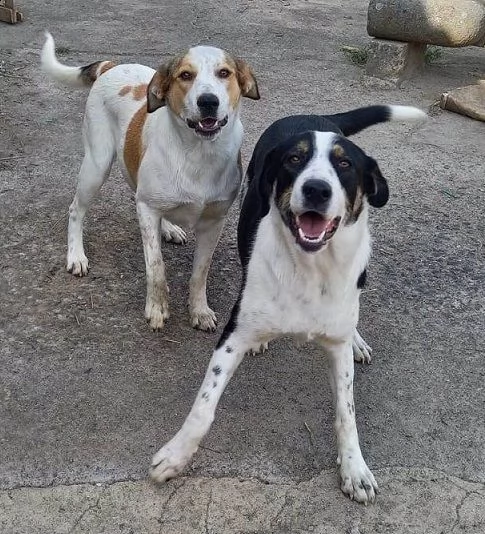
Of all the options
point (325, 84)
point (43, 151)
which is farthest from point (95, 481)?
point (325, 84)

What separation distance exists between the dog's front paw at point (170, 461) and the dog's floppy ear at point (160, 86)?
1617 mm

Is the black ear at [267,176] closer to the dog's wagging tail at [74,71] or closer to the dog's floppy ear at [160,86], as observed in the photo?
the dog's floppy ear at [160,86]

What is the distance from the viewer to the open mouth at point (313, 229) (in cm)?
270

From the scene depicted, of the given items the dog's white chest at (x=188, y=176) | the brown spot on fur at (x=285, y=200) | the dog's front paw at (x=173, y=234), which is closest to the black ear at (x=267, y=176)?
the brown spot on fur at (x=285, y=200)

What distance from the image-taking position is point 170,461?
113 inches

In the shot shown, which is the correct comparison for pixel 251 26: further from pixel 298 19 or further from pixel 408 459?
pixel 408 459

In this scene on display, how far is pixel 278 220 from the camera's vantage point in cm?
292

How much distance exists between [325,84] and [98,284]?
4.07 metres

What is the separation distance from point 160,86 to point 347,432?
1778mm

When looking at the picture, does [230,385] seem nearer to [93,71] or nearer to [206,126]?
[206,126]

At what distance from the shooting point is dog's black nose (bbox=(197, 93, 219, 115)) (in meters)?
3.44

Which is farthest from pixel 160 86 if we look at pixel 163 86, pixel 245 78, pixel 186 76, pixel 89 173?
pixel 89 173

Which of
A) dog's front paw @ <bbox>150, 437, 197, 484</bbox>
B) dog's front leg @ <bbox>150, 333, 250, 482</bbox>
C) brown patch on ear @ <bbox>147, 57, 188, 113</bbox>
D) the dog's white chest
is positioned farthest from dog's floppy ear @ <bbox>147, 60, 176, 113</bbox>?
dog's front paw @ <bbox>150, 437, 197, 484</bbox>

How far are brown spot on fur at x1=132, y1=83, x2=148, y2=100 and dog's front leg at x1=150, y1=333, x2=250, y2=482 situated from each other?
1.64 m
